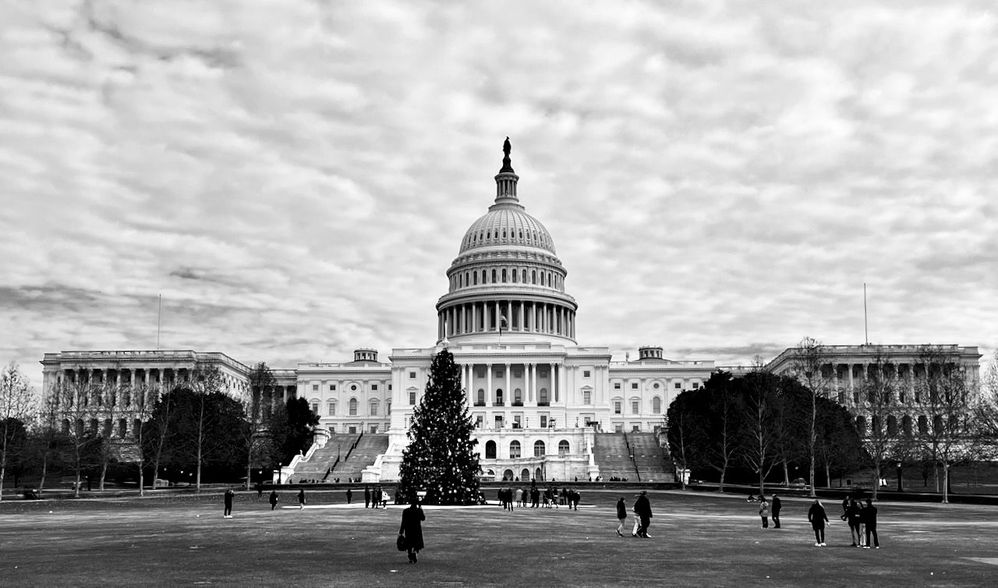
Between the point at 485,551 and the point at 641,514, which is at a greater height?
the point at 641,514

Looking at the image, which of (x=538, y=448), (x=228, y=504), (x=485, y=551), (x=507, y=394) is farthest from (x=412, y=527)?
(x=507, y=394)

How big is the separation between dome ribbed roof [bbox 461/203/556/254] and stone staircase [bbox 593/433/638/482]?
57227mm

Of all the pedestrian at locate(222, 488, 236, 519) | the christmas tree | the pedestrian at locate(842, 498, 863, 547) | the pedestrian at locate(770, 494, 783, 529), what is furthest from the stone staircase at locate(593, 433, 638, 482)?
the pedestrian at locate(842, 498, 863, 547)

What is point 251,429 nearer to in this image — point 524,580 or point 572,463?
point 572,463

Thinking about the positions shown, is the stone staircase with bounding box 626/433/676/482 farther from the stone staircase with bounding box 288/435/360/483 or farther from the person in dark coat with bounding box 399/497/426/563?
the person in dark coat with bounding box 399/497/426/563

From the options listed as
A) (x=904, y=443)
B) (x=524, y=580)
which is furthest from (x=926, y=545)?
(x=904, y=443)

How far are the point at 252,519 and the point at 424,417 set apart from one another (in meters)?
Result: 16.4

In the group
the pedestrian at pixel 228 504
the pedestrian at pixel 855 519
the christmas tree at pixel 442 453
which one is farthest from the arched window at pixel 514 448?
the pedestrian at pixel 855 519

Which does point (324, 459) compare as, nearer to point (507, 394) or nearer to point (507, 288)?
point (507, 394)

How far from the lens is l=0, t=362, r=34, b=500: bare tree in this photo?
92188 mm

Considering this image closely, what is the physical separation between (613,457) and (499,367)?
1609 inches

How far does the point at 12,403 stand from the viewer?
98.5 meters

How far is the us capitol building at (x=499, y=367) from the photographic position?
16188 cm

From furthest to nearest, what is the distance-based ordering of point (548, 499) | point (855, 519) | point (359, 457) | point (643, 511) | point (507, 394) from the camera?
1. point (507, 394)
2. point (359, 457)
3. point (548, 499)
4. point (643, 511)
5. point (855, 519)
